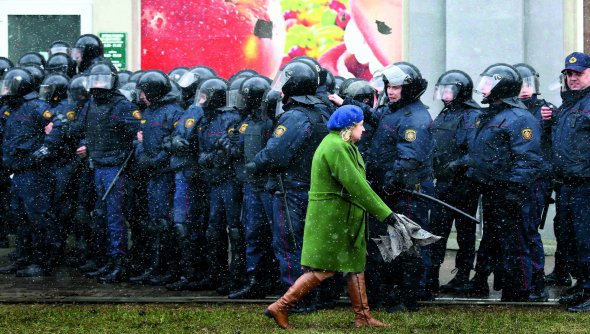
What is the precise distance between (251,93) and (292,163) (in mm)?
1173

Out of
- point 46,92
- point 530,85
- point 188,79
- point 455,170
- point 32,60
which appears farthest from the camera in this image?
point 32,60

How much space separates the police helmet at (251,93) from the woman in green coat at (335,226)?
188 cm

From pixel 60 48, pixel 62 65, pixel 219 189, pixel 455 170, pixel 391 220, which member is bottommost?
pixel 391 220

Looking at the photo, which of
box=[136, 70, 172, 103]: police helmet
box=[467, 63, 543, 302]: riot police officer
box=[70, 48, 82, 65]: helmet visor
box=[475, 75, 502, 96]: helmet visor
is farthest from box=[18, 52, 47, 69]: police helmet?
box=[467, 63, 543, 302]: riot police officer

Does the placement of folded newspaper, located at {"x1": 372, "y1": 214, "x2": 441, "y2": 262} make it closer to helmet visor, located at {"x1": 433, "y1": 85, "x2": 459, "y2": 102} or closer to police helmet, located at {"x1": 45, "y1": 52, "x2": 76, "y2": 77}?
helmet visor, located at {"x1": 433, "y1": 85, "x2": 459, "y2": 102}

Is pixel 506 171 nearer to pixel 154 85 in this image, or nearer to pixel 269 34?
pixel 154 85

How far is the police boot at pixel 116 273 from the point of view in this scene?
36.4 ft

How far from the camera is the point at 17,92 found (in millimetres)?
11773

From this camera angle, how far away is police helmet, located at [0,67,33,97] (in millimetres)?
11758

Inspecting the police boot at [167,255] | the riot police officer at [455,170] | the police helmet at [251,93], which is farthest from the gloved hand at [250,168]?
the riot police officer at [455,170]

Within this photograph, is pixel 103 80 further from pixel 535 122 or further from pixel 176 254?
pixel 535 122

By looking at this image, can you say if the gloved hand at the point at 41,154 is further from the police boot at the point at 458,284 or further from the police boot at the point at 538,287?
the police boot at the point at 538,287

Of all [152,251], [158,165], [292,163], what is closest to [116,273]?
[152,251]

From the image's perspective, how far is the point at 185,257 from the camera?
10.6 meters
